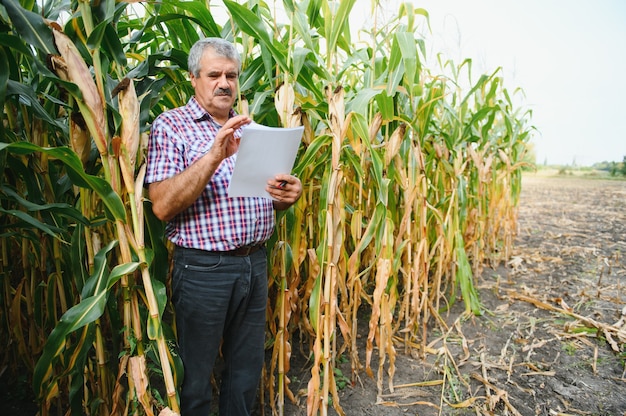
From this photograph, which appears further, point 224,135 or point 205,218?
point 205,218

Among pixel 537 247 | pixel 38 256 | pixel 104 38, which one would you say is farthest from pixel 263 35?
pixel 537 247

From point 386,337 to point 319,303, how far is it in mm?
653

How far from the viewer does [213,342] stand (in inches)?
61.2

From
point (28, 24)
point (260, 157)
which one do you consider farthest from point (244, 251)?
point (28, 24)

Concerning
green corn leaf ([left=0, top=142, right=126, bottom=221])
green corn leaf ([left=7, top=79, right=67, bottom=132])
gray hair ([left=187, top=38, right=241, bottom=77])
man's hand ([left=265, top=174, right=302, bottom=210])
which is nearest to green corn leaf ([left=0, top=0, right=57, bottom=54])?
green corn leaf ([left=7, top=79, right=67, bottom=132])

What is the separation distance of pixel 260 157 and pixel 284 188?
229mm

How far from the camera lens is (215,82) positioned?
146cm

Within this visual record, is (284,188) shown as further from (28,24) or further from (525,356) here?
(525,356)

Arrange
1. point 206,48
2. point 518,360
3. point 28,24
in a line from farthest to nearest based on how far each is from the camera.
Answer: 1. point 518,360
2. point 206,48
3. point 28,24

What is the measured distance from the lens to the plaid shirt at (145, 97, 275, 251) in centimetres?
139

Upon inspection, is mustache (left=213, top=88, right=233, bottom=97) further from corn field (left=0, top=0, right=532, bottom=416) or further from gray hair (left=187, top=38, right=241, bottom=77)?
corn field (left=0, top=0, right=532, bottom=416)

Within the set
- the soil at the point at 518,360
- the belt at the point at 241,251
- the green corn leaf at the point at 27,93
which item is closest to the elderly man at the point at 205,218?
the belt at the point at 241,251

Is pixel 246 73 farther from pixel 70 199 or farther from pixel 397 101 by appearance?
pixel 70 199

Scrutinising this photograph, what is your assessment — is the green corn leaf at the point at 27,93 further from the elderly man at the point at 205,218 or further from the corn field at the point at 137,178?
the elderly man at the point at 205,218
